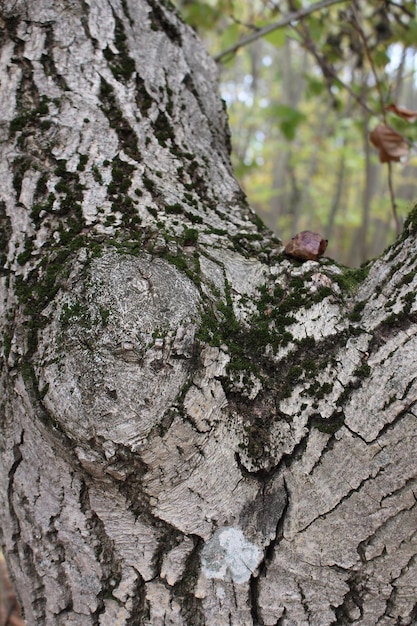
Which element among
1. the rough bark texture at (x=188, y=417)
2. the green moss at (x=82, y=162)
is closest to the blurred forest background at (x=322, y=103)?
the rough bark texture at (x=188, y=417)

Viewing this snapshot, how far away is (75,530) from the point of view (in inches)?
42.7

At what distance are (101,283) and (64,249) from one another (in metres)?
0.16

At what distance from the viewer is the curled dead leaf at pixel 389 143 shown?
1.90 metres

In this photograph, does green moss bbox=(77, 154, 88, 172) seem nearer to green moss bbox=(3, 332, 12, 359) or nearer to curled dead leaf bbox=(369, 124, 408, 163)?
green moss bbox=(3, 332, 12, 359)

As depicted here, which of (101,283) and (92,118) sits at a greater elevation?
(92,118)

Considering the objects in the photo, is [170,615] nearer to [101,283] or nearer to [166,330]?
[166,330]

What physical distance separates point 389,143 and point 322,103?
197 inches

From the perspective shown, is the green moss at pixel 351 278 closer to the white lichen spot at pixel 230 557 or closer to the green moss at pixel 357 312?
the green moss at pixel 357 312

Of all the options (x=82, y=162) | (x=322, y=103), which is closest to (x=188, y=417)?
(x=82, y=162)

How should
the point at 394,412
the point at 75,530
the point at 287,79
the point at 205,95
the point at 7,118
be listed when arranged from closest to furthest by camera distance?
the point at 394,412 < the point at 75,530 < the point at 7,118 < the point at 205,95 < the point at 287,79

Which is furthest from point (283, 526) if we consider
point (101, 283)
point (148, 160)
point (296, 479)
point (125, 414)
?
point (148, 160)

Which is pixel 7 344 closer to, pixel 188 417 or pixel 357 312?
pixel 188 417

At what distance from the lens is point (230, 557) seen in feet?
3.39

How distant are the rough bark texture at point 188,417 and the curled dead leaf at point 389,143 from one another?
895 mm
